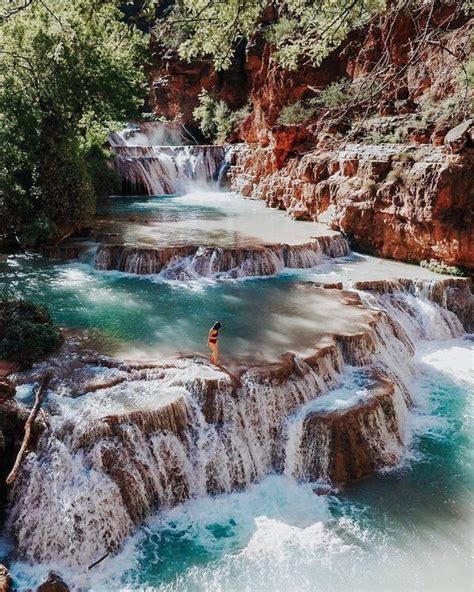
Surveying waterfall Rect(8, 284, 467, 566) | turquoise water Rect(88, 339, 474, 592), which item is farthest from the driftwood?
turquoise water Rect(88, 339, 474, 592)

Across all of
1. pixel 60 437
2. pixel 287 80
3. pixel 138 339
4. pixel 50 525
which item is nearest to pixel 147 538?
pixel 50 525

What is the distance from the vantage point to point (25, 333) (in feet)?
27.7

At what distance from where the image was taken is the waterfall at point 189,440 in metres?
6.38

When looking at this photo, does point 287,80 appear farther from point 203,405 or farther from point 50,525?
point 50,525

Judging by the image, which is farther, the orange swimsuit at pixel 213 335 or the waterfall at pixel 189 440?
the orange swimsuit at pixel 213 335

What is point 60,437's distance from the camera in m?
6.74

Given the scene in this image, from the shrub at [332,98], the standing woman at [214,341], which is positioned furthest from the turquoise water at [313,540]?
the shrub at [332,98]

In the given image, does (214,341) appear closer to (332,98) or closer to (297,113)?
(332,98)

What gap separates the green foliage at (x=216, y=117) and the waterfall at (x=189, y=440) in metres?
23.3

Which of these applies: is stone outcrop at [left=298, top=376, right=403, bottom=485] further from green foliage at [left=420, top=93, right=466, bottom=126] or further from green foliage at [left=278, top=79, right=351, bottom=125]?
green foliage at [left=278, top=79, right=351, bottom=125]

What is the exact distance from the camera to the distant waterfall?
2512 cm

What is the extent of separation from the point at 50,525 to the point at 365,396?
5.05 m

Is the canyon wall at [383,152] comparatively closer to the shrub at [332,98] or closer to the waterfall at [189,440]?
the shrub at [332,98]

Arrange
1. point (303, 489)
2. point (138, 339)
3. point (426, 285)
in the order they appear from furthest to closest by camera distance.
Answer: point (426, 285), point (138, 339), point (303, 489)
